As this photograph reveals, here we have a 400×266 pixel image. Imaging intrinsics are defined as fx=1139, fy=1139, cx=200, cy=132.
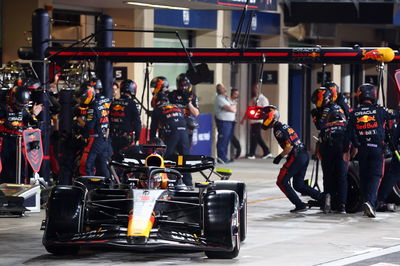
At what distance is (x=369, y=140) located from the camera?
1627cm

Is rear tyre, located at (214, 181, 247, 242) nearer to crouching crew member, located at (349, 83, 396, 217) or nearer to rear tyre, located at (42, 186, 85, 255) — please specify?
rear tyre, located at (42, 186, 85, 255)

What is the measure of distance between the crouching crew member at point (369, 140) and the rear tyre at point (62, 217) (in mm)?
5488

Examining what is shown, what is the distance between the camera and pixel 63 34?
24.0 meters

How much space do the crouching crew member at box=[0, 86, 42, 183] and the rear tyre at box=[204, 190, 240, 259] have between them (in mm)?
5703

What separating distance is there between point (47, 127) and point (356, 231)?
5.77m

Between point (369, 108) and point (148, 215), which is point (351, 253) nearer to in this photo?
point (148, 215)

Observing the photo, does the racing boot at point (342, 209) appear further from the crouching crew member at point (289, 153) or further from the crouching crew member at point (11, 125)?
the crouching crew member at point (11, 125)

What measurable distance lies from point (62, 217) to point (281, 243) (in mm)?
2938

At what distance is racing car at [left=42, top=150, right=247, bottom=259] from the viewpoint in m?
11.5

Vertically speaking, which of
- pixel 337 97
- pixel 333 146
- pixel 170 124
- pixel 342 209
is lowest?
pixel 342 209

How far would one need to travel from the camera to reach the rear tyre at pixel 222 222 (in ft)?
38.5

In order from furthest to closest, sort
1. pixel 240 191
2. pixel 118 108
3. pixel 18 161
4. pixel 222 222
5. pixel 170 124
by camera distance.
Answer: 1. pixel 170 124
2. pixel 118 108
3. pixel 18 161
4. pixel 240 191
5. pixel 222 222

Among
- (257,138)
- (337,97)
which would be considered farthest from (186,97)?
(257,138)

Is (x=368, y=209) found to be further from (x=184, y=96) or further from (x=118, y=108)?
(x=184, y=96)
